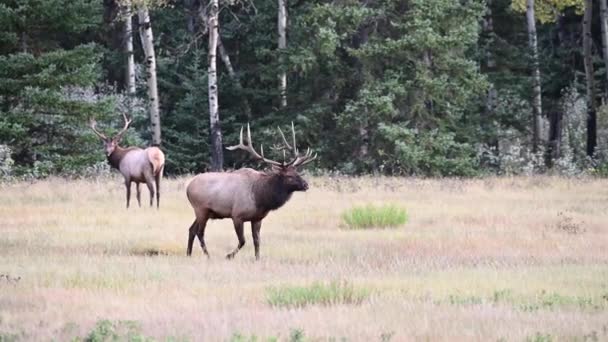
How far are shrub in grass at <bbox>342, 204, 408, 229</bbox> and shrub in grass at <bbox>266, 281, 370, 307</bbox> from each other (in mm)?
6139

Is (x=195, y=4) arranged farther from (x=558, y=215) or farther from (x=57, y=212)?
(x=558, y=215)

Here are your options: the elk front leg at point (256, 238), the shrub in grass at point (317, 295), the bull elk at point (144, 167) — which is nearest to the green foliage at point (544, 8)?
the bull elk at point (144, 167)

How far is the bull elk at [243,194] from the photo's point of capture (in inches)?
524

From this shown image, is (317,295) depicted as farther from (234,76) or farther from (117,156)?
(234,76)

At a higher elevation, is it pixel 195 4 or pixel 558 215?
A: pixel 195 4

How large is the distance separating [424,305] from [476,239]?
5.24 m

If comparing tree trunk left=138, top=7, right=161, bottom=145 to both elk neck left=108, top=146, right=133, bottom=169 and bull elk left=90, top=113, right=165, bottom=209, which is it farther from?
bull elk left=90, top=113, right=165, bottom=209

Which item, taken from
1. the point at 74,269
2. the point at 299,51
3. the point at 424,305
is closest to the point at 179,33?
the point at 299,51

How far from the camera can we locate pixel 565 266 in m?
11.9

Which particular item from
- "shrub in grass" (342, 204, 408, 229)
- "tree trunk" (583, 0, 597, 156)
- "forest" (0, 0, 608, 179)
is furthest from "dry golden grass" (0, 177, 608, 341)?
"tree trunk" (583, 0, 597, 156)

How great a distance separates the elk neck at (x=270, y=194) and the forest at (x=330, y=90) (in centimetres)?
1156

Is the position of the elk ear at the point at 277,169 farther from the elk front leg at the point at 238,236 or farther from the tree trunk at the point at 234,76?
the tree trunk at the point at 234,76

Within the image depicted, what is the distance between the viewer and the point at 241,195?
43.8 ft

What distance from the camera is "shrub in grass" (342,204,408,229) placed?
52.9ft
